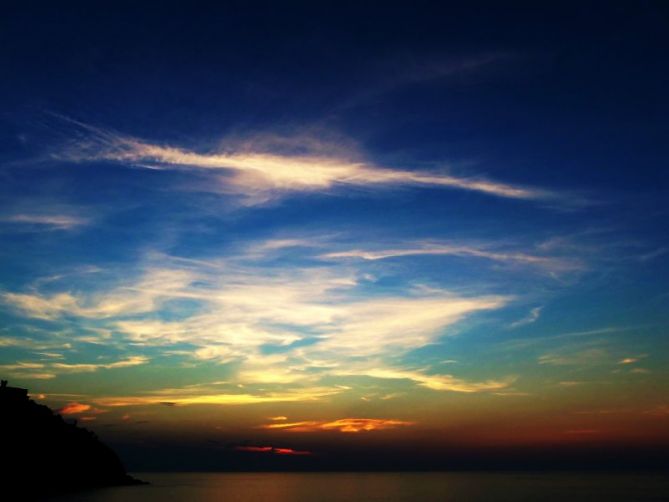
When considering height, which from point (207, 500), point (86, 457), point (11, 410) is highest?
point (11, 410)

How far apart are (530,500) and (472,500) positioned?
61.1 feet

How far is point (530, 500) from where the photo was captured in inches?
6668

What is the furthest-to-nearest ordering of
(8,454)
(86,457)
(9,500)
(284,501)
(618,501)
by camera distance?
(86,457) < (284,501) < (618,501) < (8,454) < (9,500)

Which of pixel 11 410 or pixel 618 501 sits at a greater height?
pixel 11 410

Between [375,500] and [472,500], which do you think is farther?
[375,500]

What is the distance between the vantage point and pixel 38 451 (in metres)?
163

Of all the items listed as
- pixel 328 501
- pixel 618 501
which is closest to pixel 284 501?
pixel 328 501

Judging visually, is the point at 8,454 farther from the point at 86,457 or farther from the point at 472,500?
the point at 472,500

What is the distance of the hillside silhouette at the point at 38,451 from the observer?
149 metres

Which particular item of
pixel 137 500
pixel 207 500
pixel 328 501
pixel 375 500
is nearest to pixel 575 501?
pixel 375 500

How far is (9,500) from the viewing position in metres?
136

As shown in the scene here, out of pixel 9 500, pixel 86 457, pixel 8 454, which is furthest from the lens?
pixel 86 457

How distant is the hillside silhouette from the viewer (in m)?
149

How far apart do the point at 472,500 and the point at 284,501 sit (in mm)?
59780
